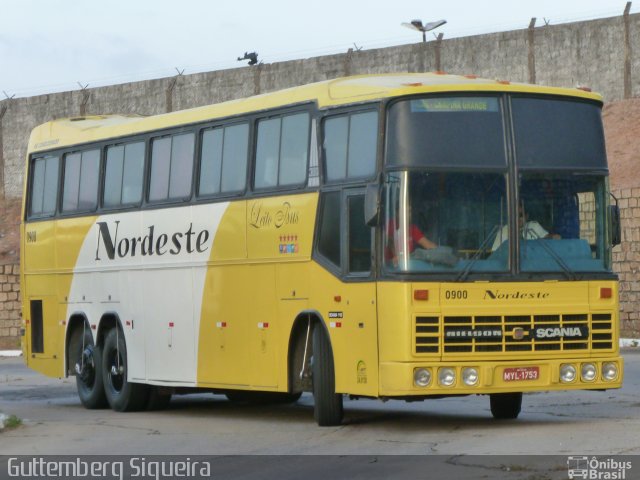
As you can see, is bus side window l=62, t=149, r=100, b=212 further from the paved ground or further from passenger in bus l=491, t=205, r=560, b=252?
passenger in bus l=491, t=205, r=560, b=252

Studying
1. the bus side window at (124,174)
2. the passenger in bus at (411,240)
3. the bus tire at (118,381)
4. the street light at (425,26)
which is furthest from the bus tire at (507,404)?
the street light at (425,26)

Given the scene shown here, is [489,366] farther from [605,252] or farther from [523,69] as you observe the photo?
[523,69]

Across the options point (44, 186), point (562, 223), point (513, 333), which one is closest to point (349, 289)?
point (513, 333)

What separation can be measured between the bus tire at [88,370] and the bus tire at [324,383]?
5.70 m

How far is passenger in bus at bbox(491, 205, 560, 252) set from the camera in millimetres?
15117

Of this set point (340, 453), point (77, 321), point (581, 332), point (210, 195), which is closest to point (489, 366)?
point (581, 332)

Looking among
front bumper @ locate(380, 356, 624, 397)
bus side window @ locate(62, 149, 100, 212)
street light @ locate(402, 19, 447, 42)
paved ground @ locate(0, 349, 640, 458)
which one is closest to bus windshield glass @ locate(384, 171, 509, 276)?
front bumper @ locate(380, 356, 624, 397)

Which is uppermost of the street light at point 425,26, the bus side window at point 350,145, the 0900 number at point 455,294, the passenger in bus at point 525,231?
the street light at point 425,26

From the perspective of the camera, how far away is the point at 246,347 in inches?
691

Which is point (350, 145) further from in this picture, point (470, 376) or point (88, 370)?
point (88, 370)

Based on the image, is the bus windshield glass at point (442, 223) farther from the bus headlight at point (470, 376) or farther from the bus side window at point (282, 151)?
the bus side window at point (282, 151)

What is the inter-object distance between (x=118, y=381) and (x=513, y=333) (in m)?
7.28

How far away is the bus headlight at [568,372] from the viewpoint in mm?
15125

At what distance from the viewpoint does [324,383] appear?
1590 cm
